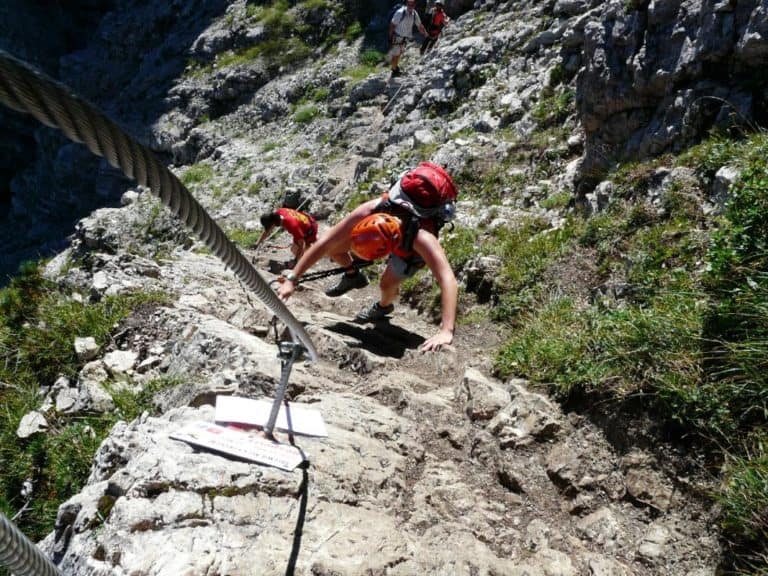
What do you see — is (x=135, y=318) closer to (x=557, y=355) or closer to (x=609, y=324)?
(x=557, y=355)

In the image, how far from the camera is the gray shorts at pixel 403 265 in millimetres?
5695

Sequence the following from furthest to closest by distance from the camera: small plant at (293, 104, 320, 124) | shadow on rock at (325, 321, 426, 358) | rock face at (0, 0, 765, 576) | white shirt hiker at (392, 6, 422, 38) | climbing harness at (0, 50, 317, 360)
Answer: small plant at (293, 104, 320, 124) < white shirt hiker at (392, 6, 422, 38) < shadow on rock at (325, 321, 426, 358) < rock face at (0, 0, 765, 576) < climbing harness at (0, 50, 317, 360)

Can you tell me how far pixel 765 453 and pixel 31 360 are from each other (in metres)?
5.35

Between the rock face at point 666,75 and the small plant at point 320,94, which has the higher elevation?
the rock face at point 666,75

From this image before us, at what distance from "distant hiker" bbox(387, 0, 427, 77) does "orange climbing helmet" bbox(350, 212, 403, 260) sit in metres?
13.1

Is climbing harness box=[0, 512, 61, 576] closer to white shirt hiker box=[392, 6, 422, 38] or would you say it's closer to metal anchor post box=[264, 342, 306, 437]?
metal anchor post box=[264, 342, 306, 437]

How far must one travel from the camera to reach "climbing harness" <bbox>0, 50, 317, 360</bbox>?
120 cm

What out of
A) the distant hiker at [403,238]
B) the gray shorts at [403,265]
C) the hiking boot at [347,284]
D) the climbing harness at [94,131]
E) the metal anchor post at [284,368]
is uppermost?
the climbing harness at [94,131]

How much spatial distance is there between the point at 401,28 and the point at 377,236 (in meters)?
13.7

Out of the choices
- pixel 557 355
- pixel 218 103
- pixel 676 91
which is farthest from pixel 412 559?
pixel 218 103

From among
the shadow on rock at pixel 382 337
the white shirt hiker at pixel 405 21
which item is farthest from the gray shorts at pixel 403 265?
the white shirt hiker at pixel 405 21

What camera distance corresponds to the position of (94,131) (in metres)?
1.34

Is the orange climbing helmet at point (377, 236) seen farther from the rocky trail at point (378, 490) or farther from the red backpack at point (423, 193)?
the rocky trail at point (378, 490)

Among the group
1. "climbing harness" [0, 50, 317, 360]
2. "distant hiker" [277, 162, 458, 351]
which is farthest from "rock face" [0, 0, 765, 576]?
"climbing harness" [0, 50, 317, 360]
